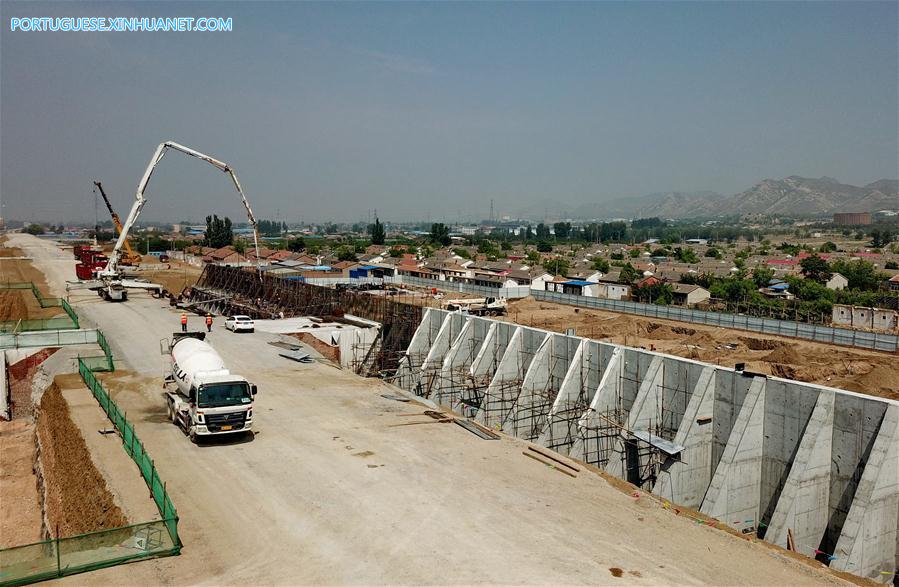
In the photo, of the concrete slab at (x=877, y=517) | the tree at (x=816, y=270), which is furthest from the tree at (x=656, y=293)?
the concrete slab at (x=877, y=517)

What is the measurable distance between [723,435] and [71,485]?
19.8 meters

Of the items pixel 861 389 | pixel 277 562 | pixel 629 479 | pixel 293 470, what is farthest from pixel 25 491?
pixel 861 389

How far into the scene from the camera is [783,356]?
36.2 metres

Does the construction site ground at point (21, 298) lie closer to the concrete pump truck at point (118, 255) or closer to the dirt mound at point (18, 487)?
the concrete pump truck at point (118, 255)

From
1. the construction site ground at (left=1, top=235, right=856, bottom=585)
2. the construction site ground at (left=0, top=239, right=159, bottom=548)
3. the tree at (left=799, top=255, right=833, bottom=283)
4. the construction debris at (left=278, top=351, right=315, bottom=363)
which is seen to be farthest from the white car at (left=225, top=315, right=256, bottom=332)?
the tree at (left=799, top=255, right=833, bottom=283)

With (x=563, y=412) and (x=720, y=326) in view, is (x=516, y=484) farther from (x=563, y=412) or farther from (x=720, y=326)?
(x=720, y=326)

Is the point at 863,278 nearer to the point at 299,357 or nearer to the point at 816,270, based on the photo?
the point at 816,270

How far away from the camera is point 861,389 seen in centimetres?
2758

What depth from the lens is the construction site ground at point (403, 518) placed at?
1320 centimetres

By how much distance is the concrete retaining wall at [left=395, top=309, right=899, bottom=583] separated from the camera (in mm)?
16609

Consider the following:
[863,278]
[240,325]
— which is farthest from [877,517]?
[863,278]

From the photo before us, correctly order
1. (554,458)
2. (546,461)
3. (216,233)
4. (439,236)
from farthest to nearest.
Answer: (439,236) < (216,233) < (554,458) < (546,461)

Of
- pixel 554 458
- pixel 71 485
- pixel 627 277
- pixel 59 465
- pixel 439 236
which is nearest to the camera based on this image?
pixel 71 485

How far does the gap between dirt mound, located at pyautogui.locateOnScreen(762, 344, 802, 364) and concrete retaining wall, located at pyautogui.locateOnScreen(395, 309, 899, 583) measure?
16217 millimetres
